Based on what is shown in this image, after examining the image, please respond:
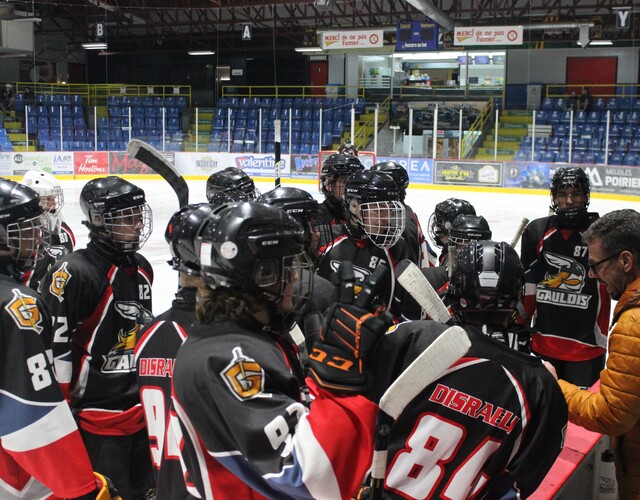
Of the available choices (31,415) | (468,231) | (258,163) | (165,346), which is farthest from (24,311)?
(258,163)

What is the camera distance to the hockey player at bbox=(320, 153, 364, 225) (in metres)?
4.52

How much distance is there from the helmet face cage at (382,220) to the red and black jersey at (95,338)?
3.60ft

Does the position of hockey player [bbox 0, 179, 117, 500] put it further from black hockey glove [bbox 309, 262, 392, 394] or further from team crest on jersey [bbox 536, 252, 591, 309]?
team crest on jersey [bbox 536, 252, 591, 309]

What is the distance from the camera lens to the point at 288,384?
128cm

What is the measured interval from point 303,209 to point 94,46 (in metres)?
17.8

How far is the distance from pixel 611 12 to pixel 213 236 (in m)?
17.9

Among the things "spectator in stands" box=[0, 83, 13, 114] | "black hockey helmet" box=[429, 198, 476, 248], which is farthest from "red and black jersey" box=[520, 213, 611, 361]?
"spectator in stands" box=[0, 83, 13, 114]

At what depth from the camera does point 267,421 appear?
1.20 meters

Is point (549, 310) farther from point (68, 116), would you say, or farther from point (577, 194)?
point (68, 116)

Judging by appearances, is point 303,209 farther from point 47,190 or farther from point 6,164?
point 6,164

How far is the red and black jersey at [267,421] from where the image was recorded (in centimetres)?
119

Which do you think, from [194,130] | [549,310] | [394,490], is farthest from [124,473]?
[194,130]

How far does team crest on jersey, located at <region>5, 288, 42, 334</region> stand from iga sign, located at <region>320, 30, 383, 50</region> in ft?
58.6

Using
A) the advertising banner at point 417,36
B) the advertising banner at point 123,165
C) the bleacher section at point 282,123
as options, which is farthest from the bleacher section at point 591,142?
the advertising banner at point 123,165
